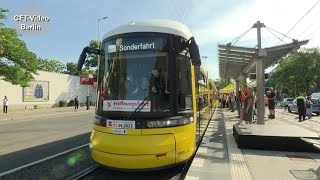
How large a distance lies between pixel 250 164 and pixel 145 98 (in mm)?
2803

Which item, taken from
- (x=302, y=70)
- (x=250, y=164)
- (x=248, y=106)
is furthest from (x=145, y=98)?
(x=302, y=70)

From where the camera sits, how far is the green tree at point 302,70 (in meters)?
54.7

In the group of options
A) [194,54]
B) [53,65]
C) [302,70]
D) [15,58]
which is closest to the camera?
[194,54]

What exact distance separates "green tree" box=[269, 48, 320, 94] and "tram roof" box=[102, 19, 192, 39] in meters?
52.3

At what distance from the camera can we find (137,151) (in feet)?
19.0

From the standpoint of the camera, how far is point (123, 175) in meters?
6.83

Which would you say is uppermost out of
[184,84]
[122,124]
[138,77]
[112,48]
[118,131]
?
[112,48]

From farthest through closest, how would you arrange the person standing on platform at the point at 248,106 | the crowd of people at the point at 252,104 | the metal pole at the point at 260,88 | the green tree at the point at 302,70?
the green tree at the point at 302,70
the metal pole at the point at 260,88
the crowd of people at the point at 252,104
the person standing on platform at the point at 248,106

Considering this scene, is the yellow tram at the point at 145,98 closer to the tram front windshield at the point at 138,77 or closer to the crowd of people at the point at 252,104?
the tram front windshield at the point at 138,77

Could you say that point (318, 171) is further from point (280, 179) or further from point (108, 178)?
point (108, 178)

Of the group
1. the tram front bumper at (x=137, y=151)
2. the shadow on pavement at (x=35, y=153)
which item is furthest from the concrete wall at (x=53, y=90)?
the tram front bumper at (x=137, y=151)

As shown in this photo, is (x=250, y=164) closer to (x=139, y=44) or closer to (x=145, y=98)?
(x=145, y=98)

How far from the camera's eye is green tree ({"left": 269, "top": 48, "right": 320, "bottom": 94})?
179ft

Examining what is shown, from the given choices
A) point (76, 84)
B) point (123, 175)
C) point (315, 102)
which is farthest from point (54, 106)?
point (123, 175)
